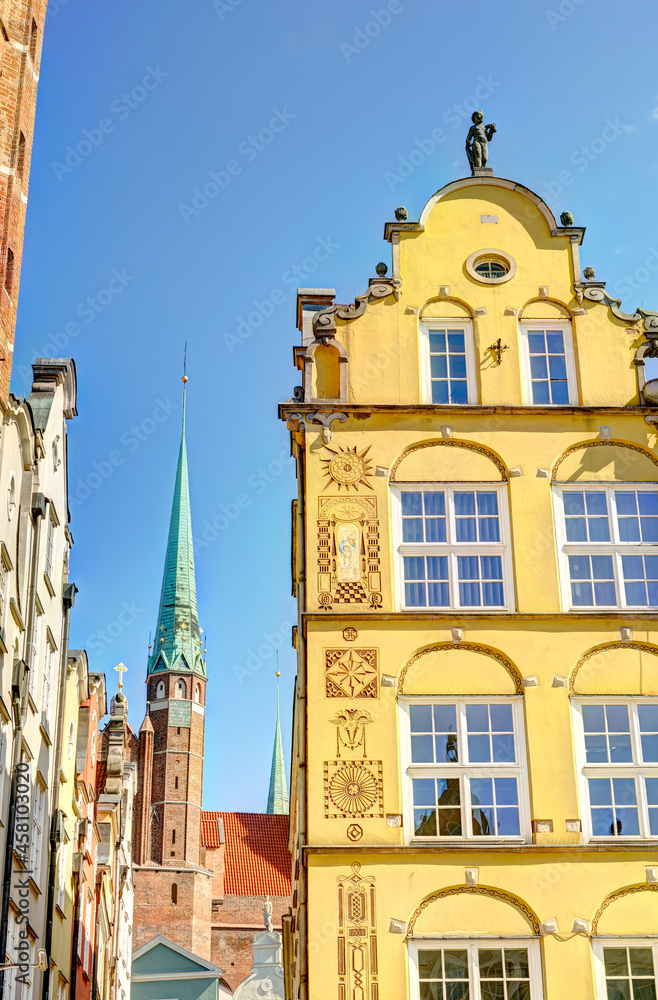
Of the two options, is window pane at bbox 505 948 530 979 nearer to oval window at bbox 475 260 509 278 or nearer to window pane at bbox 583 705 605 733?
window pane at bbox 583 705 605 733

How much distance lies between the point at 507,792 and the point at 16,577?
10.0 m

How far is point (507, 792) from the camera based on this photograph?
20031mm

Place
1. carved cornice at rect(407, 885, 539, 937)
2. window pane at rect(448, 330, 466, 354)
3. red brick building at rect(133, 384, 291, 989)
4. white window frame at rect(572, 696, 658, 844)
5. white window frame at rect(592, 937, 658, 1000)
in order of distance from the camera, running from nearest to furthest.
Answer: white window frame at rect(592, 937, 658, 1000), carved cornice at rect(407, 885, 539, 937), white window frame at rect(572, 696, 658, 844), window pane at rect(448, 330, 466, 354), red brick building at rect(133, 384, 291, 989)

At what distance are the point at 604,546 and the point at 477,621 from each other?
97.5 inches

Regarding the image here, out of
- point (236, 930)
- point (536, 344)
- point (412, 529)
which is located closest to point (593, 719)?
point (412, 529)

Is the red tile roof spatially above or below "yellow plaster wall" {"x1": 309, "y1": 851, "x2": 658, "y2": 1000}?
above

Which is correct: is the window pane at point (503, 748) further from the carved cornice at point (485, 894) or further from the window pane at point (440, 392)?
the window pane at point (440, 392)

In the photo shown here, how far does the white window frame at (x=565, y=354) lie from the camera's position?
22.8 metres

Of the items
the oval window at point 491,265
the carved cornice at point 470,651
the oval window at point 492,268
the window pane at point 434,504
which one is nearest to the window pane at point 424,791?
the carved cornice at point 470,651

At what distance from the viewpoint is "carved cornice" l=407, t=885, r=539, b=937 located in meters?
19.2

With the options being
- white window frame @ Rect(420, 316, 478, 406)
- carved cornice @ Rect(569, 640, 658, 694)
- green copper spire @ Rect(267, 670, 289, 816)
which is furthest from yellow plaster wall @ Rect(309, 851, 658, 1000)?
green copper spire @ Rect(267, 670, 289, 816)

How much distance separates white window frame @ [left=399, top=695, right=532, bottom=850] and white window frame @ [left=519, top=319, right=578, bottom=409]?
17.4ft

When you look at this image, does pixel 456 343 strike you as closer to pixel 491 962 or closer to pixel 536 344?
pixel 536 344

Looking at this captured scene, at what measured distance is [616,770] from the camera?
20125mm
